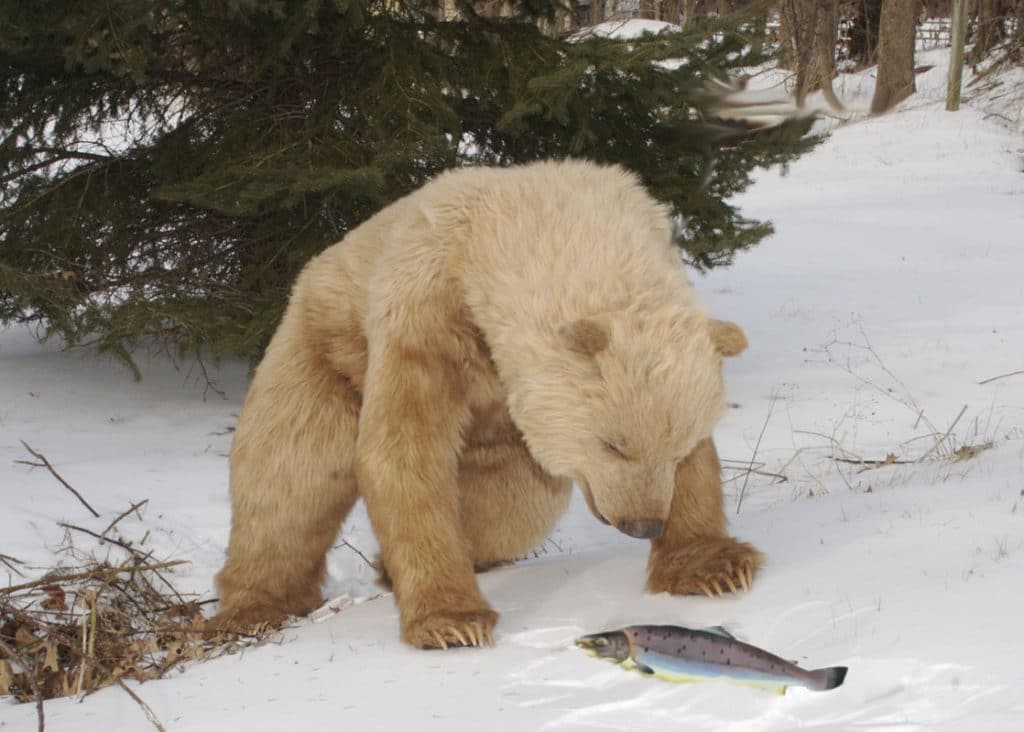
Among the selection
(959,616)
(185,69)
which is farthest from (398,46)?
(959,616)

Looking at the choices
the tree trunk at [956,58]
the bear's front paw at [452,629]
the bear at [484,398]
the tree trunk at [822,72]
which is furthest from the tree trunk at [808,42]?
the tree trunk at [956,58]

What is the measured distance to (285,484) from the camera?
4680 millimetres

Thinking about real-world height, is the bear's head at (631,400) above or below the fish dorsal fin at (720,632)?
above

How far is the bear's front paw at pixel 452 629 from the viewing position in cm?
364

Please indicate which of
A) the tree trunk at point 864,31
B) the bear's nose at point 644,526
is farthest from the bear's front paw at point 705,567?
the tree trunk at point 864,31

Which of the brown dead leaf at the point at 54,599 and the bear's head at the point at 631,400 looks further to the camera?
the brown dead leaf at the point at 54,599

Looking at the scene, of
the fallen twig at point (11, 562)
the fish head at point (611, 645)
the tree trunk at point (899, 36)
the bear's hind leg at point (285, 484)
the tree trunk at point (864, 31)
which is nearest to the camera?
the fish head at point (611, 645)

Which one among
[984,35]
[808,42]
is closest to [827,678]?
[808,42]

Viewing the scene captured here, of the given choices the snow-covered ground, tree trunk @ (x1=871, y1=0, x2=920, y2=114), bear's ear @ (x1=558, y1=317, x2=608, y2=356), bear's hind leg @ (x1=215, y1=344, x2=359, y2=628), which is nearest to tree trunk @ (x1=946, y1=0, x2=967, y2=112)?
tree trunk @ (x1=871, y1=0, x2=920, y2=114)

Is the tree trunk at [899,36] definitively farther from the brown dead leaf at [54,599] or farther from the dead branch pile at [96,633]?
the brown dead leaf at [54,599]

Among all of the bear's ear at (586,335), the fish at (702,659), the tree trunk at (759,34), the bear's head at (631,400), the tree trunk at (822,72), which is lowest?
the fish at (702,659)

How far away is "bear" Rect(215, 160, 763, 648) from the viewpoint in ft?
11.3

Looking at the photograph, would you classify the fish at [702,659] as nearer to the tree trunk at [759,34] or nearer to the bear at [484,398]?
the bear at [484,398]

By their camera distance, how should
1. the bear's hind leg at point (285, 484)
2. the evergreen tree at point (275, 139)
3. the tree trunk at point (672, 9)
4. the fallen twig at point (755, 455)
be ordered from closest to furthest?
1. the bear's hind leg at point (285, 484)
2. the fallen twig at point (755, 455)
3. the evergreen tree at point (275, 139)
4. the tree trunk at point (672, 9)
